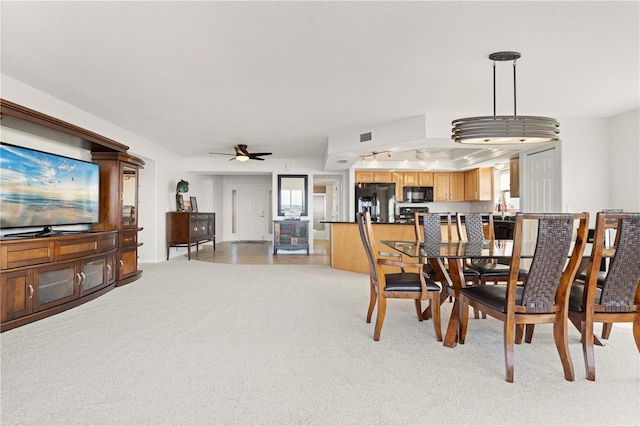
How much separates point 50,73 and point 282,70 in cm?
218

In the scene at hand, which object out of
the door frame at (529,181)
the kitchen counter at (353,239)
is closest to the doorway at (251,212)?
the kitchen counter at (353,239)

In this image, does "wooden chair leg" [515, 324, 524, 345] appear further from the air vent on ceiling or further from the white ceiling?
the air vent on ceiling

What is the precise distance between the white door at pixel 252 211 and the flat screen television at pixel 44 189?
703cm

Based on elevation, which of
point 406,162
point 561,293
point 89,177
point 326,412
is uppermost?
point 406,162

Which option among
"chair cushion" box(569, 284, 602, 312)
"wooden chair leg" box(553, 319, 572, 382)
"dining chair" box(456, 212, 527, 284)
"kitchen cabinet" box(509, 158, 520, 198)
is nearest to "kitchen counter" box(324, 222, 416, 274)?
"dining chair" box(456, 212, 527, 284)

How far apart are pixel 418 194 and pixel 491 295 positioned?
21.4 feet

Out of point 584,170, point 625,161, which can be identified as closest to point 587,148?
point 584,170

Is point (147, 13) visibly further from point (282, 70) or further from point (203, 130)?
A: point (203, 130)

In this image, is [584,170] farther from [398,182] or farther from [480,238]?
[398,182]

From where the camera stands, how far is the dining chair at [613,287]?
2.10m

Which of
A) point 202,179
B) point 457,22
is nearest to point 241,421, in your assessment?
point 457,22

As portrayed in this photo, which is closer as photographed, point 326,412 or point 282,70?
point 326,412

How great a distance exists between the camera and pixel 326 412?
182cm

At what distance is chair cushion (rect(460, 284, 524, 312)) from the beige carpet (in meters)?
0.40
